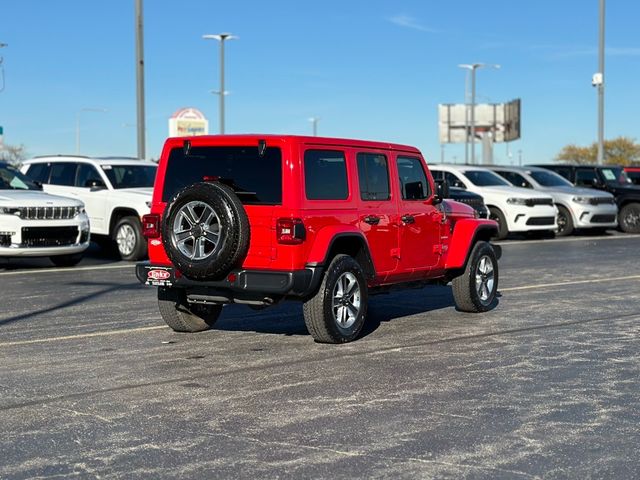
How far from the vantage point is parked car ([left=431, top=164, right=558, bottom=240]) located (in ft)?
75.4

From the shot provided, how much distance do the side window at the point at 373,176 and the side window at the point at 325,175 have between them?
264 mm

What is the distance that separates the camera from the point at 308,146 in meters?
8.58

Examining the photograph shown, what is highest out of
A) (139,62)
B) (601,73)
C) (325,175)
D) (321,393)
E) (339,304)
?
(601,73)

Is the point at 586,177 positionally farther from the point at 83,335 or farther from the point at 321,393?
the point at 321,393

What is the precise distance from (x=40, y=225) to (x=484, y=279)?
7.28 metres

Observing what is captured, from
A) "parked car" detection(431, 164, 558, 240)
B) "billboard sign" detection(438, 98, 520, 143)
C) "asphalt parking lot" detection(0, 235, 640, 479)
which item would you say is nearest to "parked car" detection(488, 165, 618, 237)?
"parked car" detection(431, 164, 558, 240)

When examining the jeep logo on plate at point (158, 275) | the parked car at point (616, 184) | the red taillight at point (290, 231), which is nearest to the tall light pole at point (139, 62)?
the parked car at point (616, 184)

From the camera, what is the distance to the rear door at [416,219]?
32.1 feet

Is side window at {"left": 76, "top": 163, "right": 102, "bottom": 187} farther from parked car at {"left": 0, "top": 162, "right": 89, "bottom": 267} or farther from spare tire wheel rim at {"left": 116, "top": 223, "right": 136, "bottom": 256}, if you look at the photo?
parked car at {"left": 0, "top": 162, "right": 89, "bottom": 267}

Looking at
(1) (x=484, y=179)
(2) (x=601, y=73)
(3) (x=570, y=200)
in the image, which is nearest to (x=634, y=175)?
(3) (x=570, y=200)

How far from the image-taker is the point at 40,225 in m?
15.2

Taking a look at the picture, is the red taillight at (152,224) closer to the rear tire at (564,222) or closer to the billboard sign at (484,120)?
the rear tire at (564,222)

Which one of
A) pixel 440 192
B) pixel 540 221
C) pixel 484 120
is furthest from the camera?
pixel 484 120

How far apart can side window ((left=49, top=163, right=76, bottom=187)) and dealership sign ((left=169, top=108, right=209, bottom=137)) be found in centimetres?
4090
